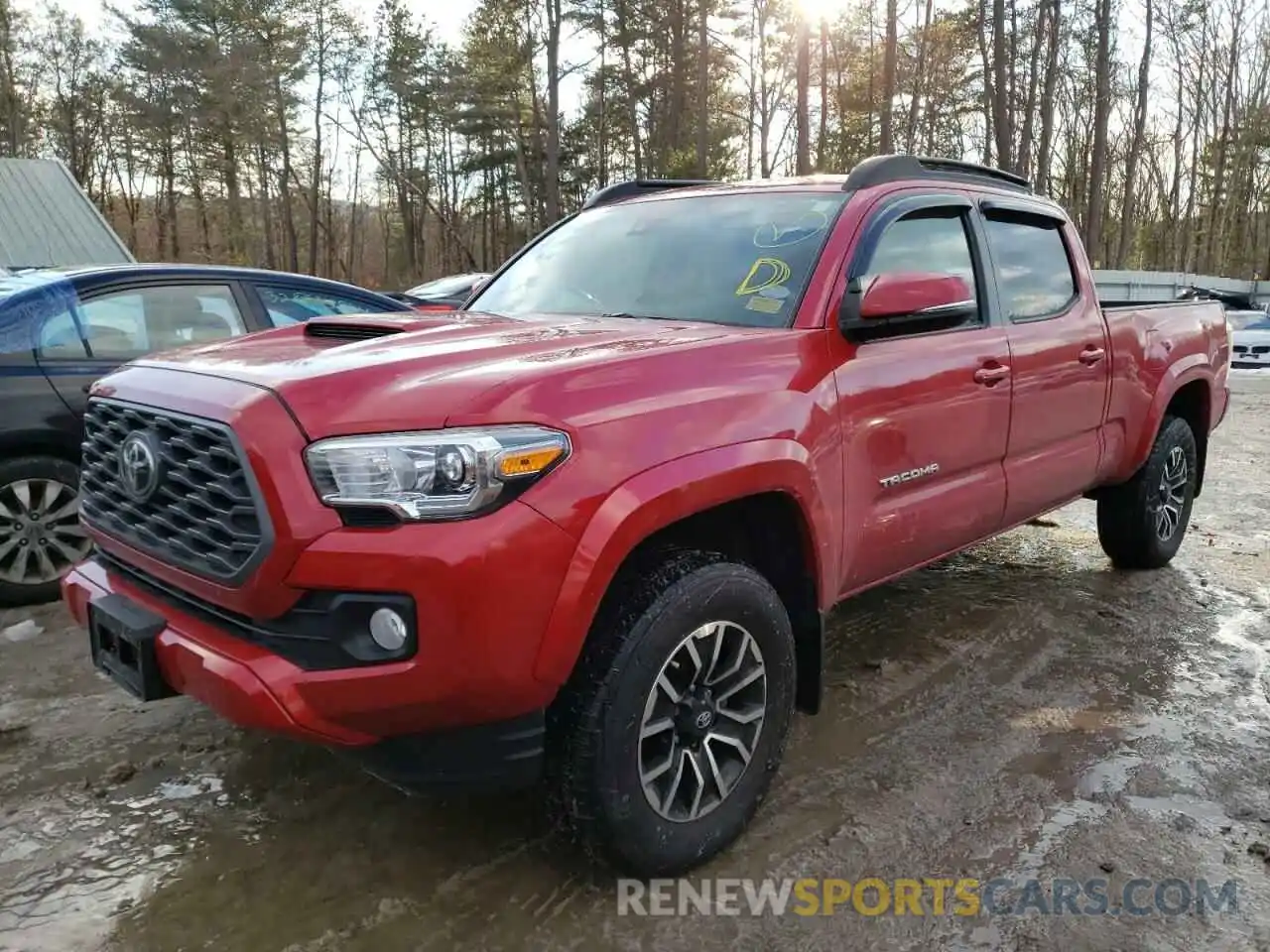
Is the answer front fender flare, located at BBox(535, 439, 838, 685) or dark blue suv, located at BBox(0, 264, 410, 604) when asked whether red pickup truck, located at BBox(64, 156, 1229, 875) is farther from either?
dark blue suv, located at BBox(0, 264, 410, 604)

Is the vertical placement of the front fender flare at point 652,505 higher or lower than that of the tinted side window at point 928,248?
lower

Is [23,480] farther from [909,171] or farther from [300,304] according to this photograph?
[909,171]

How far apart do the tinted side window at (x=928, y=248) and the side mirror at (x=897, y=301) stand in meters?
0.21

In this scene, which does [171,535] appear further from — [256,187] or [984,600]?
[256,187]

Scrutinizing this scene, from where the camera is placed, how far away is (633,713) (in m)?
2.31

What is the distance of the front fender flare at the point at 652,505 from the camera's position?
7.02ft

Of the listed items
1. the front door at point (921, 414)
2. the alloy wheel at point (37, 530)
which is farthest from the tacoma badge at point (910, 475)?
the alloy wheel at point (37, 530)

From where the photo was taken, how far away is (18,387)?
4.42 meters

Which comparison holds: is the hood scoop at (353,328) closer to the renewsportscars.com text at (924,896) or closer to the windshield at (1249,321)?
the renewsportscars.com text at (924,896)

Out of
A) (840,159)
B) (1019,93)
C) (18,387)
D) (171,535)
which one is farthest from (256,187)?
(171,535)

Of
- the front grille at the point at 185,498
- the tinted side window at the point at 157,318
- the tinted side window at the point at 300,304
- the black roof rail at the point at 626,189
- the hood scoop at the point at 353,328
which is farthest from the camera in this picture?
the tinted side window at the point at 300,304

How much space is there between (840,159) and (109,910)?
36.7m

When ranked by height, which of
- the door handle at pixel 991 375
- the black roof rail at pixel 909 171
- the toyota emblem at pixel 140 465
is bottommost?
the toyota emblem at pixel 140 465

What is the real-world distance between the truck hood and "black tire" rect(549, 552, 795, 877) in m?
0.62
